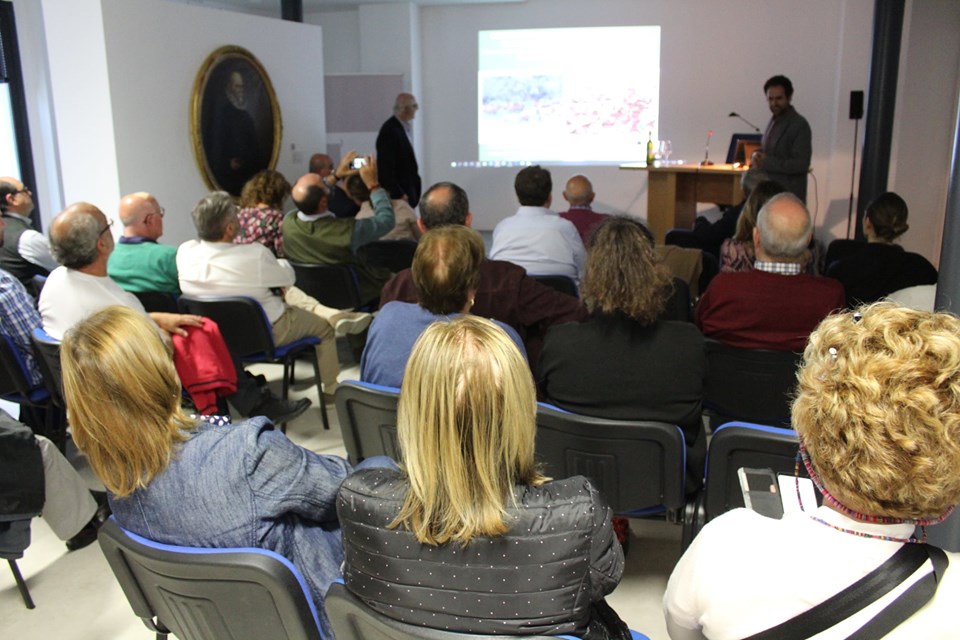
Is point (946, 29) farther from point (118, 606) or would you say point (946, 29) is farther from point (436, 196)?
point (118, 606)

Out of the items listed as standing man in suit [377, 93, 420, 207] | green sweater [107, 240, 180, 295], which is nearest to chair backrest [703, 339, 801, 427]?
green sweater [107, 240, 180, 295]

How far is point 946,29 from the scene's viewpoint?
7.71m

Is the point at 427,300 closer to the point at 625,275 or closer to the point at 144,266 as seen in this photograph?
the point at 625,275

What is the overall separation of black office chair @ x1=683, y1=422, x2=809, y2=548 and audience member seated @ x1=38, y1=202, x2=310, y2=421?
1.95 metres

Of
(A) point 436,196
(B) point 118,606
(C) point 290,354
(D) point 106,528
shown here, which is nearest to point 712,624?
(D) point 106,528

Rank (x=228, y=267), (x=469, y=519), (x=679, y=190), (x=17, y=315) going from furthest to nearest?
(x=679, y=190) → (x=228, y=267) → (x=17, y=315) → (x=469, y=519)

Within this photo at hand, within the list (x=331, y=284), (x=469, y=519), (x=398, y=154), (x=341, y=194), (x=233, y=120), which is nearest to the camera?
(x=469, y=519)

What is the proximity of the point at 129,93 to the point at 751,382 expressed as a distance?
4.46 meters

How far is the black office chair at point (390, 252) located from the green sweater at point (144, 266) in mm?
1238

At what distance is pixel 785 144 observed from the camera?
6.54 meters

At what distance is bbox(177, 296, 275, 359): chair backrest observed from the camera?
373 centimetres

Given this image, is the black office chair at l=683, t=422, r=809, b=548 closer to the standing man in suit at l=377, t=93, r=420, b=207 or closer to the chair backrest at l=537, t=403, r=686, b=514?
the chair backrest at l=537, t=403, r=686, b=514

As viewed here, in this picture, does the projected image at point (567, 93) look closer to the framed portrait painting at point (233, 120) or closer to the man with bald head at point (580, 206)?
the framed portrait painting at point (233, 120)

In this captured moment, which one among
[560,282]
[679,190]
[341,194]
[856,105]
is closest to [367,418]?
[560,282]
